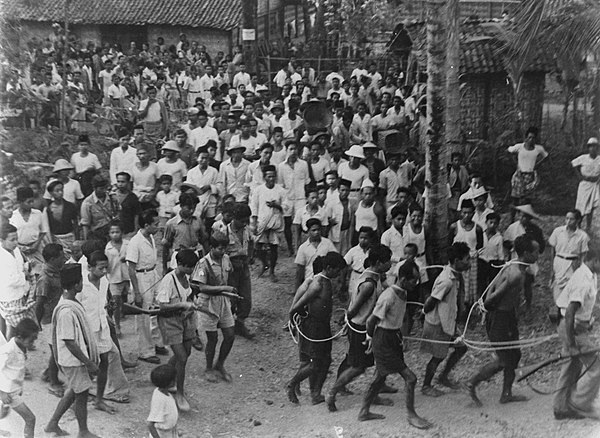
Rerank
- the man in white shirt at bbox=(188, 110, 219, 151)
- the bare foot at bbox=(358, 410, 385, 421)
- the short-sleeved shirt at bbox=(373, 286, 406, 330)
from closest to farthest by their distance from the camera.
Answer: the short-sleeved shirt at bbox=(373, 286, 406, 330), the bare foot at bbox=(358, 410, 385, 421), the man in white shirt at bbox=(188, 110, 219, 151)

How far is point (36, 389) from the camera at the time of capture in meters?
7.29

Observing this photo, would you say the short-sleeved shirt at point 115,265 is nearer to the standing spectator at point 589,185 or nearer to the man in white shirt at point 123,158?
the man in white shirt at point 123,158

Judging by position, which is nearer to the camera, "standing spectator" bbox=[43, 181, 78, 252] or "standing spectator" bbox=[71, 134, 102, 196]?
"standing spectator" bbox=[43, 181, 78, 252]

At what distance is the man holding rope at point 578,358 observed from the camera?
692 cm

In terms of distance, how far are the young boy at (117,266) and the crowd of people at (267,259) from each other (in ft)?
0.05

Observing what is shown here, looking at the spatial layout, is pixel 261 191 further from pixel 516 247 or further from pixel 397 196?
pixel 516 247

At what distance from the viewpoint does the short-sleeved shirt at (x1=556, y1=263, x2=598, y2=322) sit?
6.98m

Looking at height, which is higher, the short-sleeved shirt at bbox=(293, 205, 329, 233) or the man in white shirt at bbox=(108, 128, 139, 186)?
the man in white shirt at bbox=(108, 128, 139, 186)

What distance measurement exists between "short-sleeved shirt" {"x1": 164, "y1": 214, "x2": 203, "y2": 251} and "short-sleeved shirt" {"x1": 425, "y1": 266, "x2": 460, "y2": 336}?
2.91 metres

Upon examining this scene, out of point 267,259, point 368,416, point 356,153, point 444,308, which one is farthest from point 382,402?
point 356,153

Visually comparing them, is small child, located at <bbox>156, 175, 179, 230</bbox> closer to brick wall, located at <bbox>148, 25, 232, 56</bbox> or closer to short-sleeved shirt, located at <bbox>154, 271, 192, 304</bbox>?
short-sleeved shirt, located at <bbox>154, 271, 192, 304</bbox>

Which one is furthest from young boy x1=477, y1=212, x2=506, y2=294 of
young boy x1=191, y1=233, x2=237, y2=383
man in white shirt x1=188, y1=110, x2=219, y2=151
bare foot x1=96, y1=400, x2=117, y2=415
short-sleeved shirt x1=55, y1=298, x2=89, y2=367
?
man in white shirt x1=188, y1=110, x2=219, y2=151

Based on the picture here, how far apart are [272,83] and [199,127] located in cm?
640

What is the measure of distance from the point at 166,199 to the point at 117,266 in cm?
186
